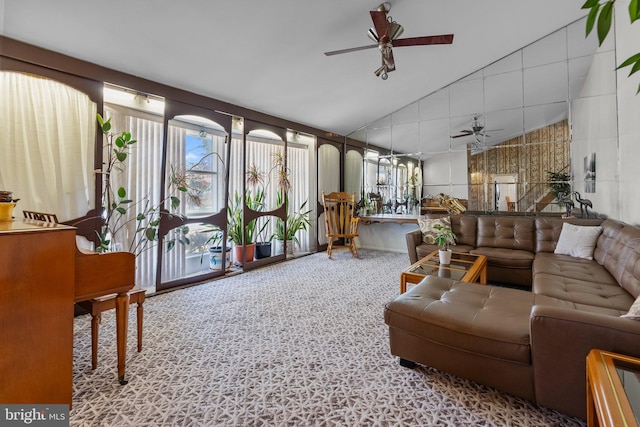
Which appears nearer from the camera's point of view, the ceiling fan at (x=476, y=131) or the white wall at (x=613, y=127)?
the white wall at (x=613, y=127)

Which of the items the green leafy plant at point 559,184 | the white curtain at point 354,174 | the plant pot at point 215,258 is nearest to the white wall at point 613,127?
the green leafy plant at point 559,184

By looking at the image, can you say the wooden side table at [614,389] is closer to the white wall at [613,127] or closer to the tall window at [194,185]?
the white wall at [613,127]

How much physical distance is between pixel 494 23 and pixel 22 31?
16.3 ft

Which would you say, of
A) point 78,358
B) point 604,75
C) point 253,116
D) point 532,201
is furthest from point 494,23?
point 78,358

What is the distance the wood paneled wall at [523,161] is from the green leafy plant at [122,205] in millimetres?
4790

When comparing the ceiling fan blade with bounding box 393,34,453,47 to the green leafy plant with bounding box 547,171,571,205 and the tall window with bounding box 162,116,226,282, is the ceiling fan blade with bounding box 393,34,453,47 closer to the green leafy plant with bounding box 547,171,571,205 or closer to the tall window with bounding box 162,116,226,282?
the tall window with bounding box 162,116,226,282

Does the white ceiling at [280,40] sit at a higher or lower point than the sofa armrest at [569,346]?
higher

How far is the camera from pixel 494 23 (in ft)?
12.5

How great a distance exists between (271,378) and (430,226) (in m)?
3.14

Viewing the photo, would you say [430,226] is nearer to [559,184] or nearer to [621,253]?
[621,253]

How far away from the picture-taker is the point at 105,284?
1.69 meters

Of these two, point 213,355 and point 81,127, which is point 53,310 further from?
point 81,127

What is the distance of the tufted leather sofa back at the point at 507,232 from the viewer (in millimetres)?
3791

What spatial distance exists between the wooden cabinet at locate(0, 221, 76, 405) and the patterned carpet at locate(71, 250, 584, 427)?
29 cm
